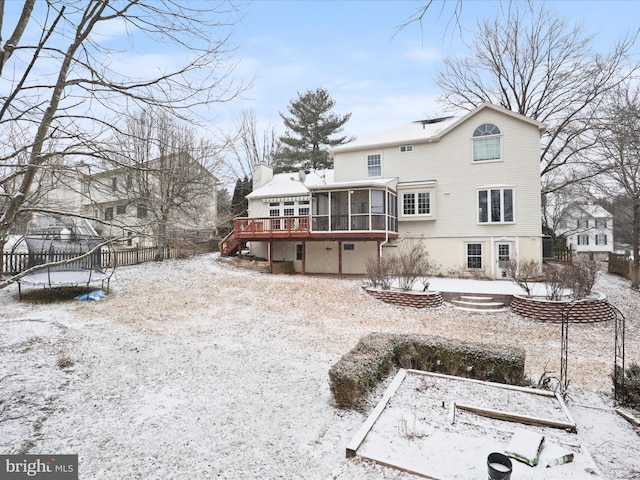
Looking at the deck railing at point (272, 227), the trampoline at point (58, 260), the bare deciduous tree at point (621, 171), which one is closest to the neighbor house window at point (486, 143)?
the bare deciduous tree at point (621, 171)

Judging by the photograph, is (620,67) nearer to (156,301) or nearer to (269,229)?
(269,229)

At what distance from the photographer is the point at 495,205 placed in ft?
53.7

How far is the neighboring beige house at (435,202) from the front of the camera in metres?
16.1

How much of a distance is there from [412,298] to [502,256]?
276 inches

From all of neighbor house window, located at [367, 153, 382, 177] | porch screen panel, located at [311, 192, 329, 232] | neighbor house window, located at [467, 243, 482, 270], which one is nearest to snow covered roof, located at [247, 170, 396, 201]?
neighbor house window, located at [367, 153, 382, 177]

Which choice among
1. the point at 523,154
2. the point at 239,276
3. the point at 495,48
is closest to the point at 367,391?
the point at 239,276

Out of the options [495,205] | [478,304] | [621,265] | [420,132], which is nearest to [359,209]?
[420,132]

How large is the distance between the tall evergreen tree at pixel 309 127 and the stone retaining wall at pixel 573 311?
79.9 feet

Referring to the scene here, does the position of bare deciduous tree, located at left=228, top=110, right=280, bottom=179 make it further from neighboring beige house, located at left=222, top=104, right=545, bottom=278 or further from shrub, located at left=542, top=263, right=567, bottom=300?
shrub, located at left=542, top=263, right=567, bottom=300

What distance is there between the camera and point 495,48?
22.1 meters

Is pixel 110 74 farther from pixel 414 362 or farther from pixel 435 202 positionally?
pixel 435 202

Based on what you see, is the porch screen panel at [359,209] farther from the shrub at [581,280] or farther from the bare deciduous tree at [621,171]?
the bare deciduous tree at [621,171]

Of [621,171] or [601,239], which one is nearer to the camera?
[621,171]

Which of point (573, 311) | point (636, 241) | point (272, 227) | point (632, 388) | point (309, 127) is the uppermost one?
point (309, 127)
